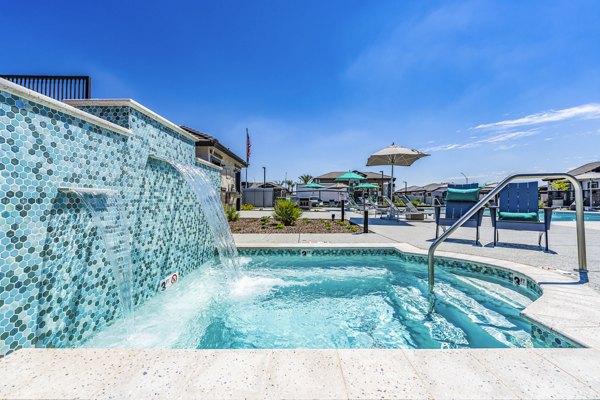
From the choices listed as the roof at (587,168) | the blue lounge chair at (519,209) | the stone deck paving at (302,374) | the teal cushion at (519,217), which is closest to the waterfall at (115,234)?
the stone deck paving at (302,374)

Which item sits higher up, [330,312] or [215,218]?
[215,218]

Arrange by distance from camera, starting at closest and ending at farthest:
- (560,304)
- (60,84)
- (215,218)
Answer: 1. (560,304)
2. (60,84)
3. (215,218)

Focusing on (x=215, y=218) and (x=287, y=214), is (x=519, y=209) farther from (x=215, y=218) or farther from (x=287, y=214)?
(x=287, y=214)

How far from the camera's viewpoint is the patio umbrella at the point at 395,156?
1153cm

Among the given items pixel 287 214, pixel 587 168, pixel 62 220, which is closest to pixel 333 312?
pixel 62 220

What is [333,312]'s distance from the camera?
3.54 m

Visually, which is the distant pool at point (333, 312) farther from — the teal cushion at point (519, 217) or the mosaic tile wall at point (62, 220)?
the teal cushion at point (519, 217)

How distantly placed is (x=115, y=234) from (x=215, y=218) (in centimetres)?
236

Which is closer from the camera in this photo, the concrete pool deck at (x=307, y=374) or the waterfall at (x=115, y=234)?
the concrete pool deck at (x=307, y=374)

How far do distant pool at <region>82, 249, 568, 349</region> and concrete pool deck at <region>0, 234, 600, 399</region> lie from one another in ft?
3.00

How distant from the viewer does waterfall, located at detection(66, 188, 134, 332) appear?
8.50ft

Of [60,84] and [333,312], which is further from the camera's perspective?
[60,84]

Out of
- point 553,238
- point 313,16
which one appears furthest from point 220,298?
point 313,16

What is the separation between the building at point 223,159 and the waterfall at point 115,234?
8.04m
